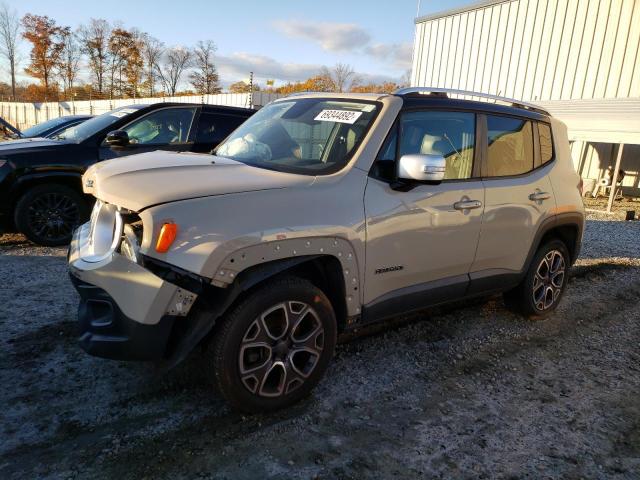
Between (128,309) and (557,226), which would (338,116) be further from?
(557,226)

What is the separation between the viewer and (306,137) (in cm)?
331

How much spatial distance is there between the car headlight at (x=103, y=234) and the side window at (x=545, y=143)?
3.64m

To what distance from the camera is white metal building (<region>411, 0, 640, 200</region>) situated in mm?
14883

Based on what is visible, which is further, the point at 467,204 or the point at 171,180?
the point at 467,204

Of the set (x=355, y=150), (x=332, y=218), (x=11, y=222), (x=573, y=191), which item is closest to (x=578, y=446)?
(x=332, y=218)

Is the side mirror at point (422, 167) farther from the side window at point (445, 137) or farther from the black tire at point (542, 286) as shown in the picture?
the black tire at point (542, 286)

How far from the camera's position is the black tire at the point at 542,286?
4406 mm

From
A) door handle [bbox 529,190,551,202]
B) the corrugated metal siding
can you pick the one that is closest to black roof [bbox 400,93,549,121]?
door handle [bbox 529,190,551,202]

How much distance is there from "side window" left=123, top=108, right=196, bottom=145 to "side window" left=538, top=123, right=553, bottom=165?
442 centimetres

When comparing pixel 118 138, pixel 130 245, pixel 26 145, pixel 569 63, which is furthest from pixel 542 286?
pixel 569 63

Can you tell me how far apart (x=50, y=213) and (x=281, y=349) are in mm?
4574

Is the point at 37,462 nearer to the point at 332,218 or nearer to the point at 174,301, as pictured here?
the point at 174,301

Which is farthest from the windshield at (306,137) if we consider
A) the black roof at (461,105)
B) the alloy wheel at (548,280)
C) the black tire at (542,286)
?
the alloy wheel at (548,280)

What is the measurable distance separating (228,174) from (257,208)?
0.37 m
